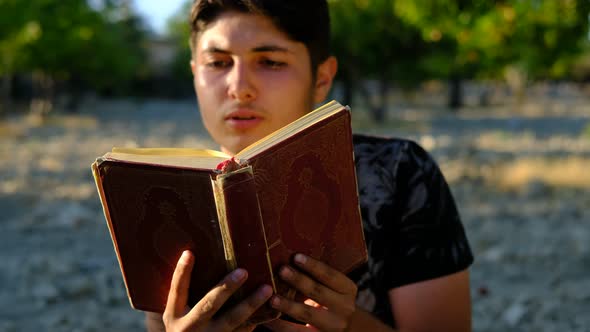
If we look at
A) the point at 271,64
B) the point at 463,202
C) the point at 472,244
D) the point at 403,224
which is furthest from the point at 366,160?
the point at 463,202

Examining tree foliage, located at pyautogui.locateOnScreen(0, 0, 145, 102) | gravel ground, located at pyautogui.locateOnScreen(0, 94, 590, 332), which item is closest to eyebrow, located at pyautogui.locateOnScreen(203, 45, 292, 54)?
gravel ground, located at pyautogui.locateOnScreen(0, 94, 590, 332)

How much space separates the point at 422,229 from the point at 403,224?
0.05 meters

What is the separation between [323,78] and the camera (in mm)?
1618

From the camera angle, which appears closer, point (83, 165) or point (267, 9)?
point (267, 9)

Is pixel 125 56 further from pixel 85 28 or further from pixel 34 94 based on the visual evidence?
pixel 85 28

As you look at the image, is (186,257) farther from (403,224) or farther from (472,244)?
(472,244)

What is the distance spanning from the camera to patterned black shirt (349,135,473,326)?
4.63 feet

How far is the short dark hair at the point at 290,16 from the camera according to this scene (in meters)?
1.40

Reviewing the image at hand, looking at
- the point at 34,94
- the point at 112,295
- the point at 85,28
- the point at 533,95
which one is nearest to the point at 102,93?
the point at 34,94

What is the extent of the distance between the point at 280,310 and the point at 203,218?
215 millimetres

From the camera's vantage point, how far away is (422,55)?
1870 cm

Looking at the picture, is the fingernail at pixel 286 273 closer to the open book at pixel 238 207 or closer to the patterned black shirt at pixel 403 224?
the open book at pixel 238 207

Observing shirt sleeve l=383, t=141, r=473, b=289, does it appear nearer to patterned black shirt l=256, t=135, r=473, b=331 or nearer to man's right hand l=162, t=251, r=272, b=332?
patterned black shirt l=256, t=135, r=473, b=331

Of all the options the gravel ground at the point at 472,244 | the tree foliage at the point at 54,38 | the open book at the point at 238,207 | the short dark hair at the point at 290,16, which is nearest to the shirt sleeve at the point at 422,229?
the open book at the point at 238,207
